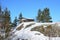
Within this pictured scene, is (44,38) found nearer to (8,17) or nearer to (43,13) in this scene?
(8,17)

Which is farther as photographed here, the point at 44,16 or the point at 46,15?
the point at 46,15

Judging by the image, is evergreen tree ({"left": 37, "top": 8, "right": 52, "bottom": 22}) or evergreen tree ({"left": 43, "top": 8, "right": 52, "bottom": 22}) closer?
evergreen tree ({"left": 37, "top": 8, "right": 52, "bottom": 22})

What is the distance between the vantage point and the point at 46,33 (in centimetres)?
2489

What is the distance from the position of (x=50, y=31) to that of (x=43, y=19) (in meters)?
19.5

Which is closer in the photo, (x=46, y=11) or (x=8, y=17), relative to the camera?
(x=8, y=17)

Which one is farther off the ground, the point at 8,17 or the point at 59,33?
the point at 8,17

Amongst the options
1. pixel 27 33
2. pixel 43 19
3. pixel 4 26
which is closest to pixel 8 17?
pixel 4 26

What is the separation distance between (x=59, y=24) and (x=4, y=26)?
8.67 meters

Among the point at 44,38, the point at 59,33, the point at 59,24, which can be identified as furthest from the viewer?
the point at 59,24

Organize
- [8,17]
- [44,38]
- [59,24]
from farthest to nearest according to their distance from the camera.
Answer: [59,24]
[8,17]
[44,38]

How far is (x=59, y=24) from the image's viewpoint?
2841cm

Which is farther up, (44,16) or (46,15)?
(46,15)

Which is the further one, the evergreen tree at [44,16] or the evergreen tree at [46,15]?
the evergreen tree at [46,15]

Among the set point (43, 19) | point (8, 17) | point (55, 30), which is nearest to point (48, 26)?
point (55, 30)
